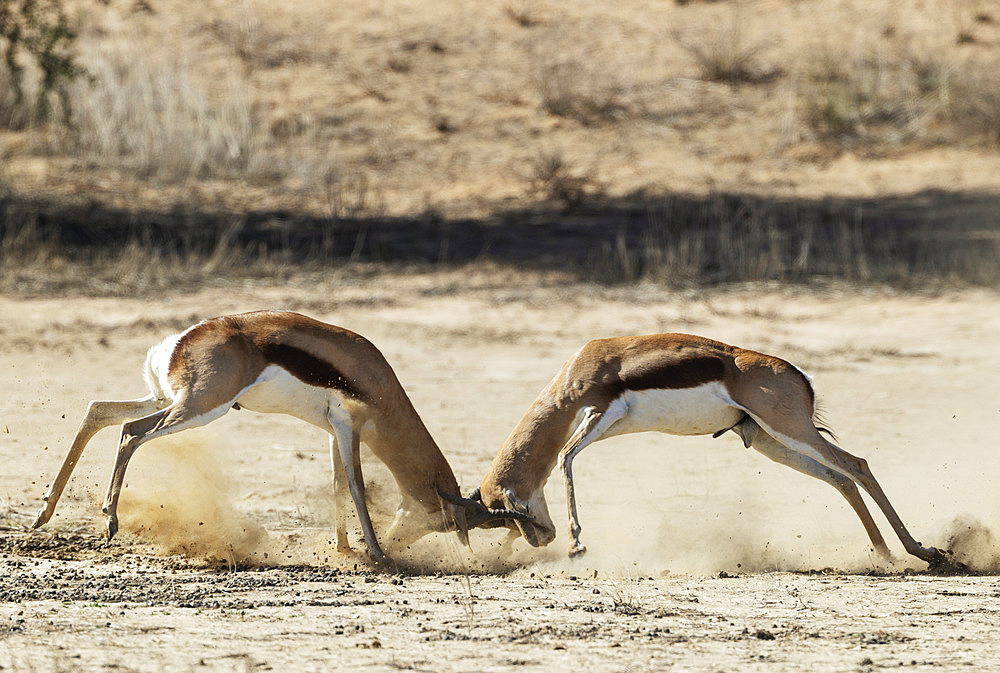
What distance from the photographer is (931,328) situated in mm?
13859

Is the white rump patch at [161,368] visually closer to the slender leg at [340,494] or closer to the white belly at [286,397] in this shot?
the white belly at [286,397]

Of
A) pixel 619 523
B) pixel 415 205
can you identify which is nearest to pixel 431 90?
pixel 415 205

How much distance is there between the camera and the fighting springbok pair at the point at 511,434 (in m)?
6.54

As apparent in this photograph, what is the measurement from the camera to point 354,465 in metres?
6.70

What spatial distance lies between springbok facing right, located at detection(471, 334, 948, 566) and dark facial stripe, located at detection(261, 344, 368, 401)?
94 centimetres

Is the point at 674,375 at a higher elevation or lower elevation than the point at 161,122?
lower

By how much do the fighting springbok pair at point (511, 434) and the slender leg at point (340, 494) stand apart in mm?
13

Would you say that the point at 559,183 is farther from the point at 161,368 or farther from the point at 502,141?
the point at 161,368

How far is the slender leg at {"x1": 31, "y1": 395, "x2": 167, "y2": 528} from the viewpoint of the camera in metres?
6.51

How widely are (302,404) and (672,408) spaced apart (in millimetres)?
2033

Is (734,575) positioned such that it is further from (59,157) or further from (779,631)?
(59,157)

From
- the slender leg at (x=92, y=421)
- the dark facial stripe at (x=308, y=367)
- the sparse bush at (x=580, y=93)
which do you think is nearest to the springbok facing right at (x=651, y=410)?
the dark facial stripe at (x=308, y=367)

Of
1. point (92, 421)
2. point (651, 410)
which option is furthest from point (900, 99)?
→ point (92, 421)

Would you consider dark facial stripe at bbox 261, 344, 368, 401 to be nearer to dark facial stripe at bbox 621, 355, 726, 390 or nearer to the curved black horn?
the curved black horn
